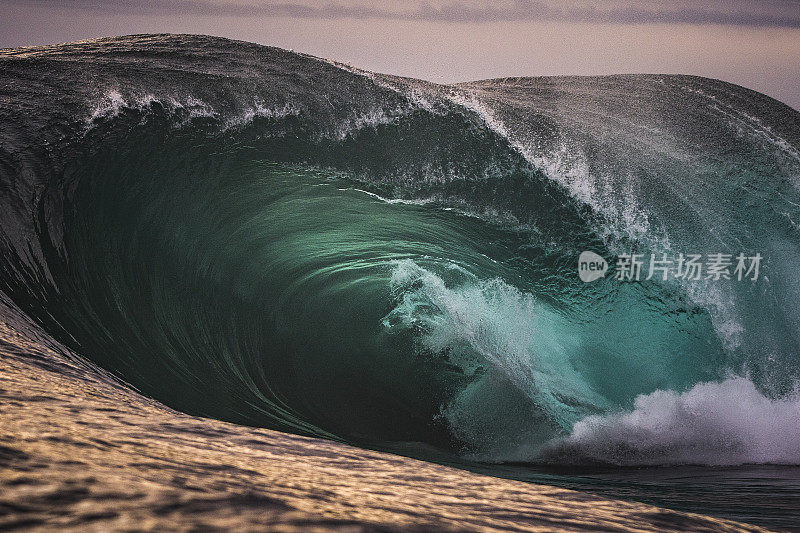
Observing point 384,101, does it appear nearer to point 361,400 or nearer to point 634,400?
point 361,400

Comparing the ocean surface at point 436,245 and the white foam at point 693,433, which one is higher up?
the ocean surface at point 436,245

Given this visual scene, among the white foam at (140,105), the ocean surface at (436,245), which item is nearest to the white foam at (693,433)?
the ocean surface at (436,245)

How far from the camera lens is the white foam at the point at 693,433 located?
12.5 feet

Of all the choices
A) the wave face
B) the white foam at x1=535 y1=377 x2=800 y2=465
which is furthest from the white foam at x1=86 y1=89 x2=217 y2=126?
the white foam at x1=535 y1=377 x2=800 y2=465

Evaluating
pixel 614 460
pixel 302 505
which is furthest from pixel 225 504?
pixel 614 460

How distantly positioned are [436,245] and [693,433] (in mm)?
1936

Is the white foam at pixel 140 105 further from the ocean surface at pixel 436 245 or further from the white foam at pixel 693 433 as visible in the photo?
the white foam at pixel 693 433

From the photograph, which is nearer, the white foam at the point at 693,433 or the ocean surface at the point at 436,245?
the ocean surface at the point at 436,245

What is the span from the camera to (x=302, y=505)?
1.75 feet

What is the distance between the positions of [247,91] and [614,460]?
9.90 ft

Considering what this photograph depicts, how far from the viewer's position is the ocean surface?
3.56 m

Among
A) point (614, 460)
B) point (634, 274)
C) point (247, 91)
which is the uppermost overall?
point (247, 91)

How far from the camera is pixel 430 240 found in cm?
443

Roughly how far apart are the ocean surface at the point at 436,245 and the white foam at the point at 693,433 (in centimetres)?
1
